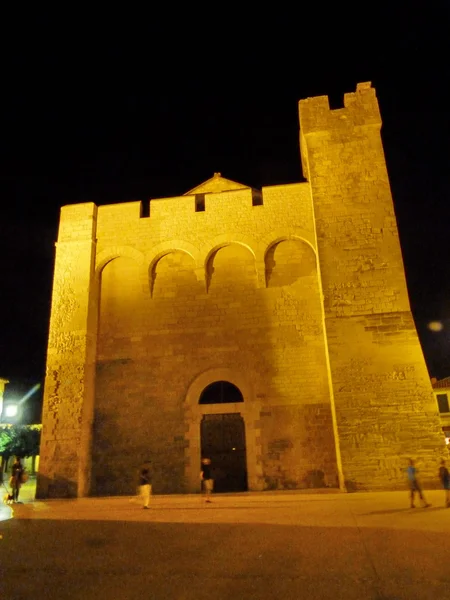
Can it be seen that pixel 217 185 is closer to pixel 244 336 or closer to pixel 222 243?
pixel 222 243

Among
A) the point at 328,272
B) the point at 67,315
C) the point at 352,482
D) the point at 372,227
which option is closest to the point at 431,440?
the point at 352,482

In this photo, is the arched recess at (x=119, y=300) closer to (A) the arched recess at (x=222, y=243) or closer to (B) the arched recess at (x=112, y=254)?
(B) the arched recess at (x=112, y=254)

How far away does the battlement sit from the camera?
11312 millimetres

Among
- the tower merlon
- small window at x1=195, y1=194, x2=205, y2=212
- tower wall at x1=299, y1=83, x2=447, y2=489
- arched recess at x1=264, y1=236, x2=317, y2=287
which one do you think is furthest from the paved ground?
small window at x1=195, y1=194, x2=205, y2=212

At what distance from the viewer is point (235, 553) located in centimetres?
444

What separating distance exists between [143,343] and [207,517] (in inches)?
211

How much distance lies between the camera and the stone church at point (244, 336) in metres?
9.48

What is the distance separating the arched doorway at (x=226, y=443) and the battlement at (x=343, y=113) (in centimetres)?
672

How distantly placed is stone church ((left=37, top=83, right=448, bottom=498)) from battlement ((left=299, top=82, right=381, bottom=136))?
4 cm

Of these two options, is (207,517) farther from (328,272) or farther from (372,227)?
(372,227)

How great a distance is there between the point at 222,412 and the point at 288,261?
13.1 feet

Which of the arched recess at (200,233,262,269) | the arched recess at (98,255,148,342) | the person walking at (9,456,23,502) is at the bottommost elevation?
the person walking at (9,456,23,502)

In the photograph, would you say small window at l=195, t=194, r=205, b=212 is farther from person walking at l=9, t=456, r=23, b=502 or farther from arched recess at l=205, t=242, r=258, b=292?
person walking at l=9, t=456, r=23, b=502

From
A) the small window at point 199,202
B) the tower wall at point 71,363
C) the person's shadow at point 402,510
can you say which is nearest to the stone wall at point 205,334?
the tower wall at point 71,363
